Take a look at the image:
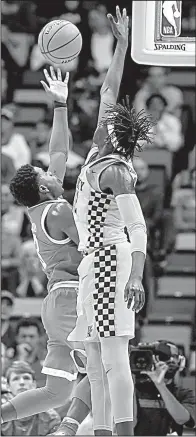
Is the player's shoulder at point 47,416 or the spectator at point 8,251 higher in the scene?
the spectator at point 8,251

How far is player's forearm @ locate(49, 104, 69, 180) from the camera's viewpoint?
602 cm

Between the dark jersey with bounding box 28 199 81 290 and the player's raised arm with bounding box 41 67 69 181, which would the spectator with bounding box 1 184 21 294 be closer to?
the player's raised arm with bounding box 41 67 69 181

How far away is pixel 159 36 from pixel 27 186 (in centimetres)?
108

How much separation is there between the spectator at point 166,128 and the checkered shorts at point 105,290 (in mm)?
5523

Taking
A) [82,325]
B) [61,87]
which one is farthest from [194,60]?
[82,325]

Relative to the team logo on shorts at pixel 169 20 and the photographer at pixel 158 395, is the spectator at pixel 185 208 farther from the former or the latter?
the team logo on shorts at pixel 169 20

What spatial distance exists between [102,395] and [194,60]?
1.89m

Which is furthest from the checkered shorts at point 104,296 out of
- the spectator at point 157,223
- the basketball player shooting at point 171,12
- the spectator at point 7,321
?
the spectator at point 157,223

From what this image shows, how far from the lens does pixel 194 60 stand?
6.00 meters

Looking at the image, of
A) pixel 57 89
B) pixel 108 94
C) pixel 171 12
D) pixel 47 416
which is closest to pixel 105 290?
Result: pixel 108 94

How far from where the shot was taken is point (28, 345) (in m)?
8.50

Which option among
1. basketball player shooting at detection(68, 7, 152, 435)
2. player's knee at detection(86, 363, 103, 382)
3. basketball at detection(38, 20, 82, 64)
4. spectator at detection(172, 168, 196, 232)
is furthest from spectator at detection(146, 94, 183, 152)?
player's knee at detection(86, 363, 103, 382)

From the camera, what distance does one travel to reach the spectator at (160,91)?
11008mm

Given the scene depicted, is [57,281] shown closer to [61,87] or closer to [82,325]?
[82,325]
